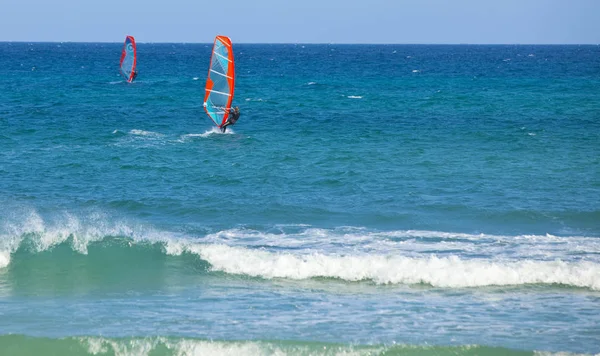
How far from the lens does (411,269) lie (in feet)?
49.3

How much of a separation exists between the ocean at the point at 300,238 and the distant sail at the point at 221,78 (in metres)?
1.79

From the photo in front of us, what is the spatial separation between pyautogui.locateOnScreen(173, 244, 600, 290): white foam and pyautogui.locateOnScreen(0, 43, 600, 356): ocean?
5cm

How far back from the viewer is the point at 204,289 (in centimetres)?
1447

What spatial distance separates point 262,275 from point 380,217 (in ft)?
17.4

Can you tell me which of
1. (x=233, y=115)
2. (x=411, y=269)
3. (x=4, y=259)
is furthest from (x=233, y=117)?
(x=411, y=269)

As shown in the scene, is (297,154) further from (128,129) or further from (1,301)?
(1,301)

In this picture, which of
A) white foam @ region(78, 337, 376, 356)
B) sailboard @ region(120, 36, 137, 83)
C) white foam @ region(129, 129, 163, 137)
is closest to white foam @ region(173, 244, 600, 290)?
white foam @ region(78, 337, 376, 356)

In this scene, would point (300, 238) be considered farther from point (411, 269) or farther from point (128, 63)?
point (128, 63)

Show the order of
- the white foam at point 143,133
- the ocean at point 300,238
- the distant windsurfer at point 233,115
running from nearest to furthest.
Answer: the ocean at point 300,238 → the distant windsurfer at point 233,115 → the white foam at point 143,133

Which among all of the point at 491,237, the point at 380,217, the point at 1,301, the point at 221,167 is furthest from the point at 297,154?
the point at 1,301

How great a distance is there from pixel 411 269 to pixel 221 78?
673 inches

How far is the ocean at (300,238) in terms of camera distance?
39.4 ft

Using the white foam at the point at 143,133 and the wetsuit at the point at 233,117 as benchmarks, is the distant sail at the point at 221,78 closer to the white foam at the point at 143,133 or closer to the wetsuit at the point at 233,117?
the wetsuit at the point at 233,117

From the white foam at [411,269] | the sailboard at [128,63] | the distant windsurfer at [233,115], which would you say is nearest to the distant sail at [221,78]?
the distant windsurfer at [233,115]
